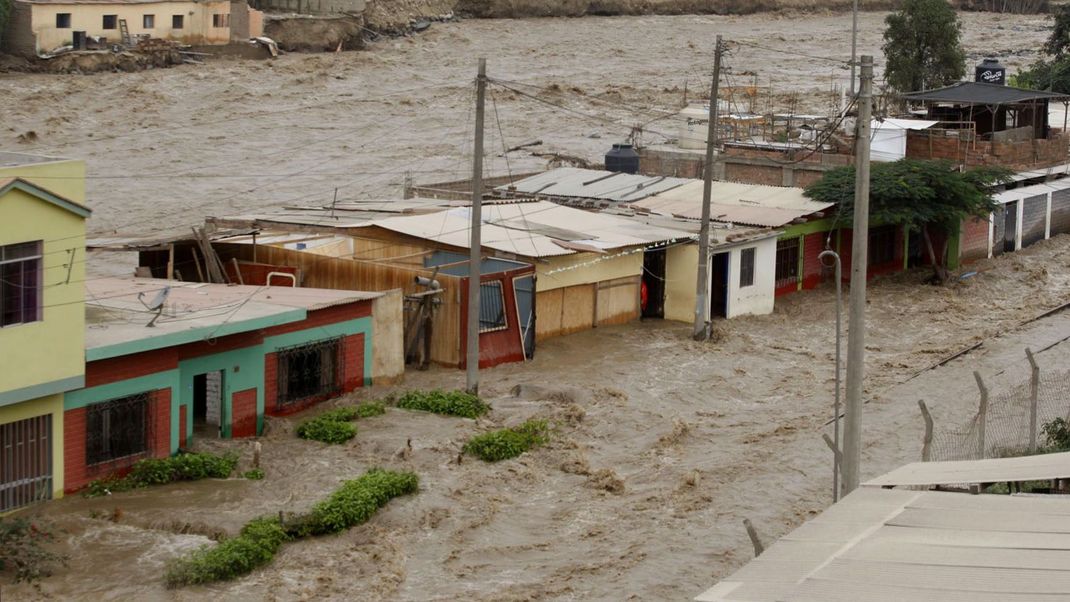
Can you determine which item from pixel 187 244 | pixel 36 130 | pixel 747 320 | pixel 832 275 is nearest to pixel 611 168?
pixel 832 275

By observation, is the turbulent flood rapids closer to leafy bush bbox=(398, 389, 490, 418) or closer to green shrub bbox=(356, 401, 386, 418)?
green shrub bbox=(356, 401, 386, 418)

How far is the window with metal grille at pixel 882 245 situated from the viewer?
3581cm

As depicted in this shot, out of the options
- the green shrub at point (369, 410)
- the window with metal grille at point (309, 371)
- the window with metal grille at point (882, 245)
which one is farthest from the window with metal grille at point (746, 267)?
the green shrub at point (369, 410)

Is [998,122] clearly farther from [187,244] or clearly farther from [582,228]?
[187,244]

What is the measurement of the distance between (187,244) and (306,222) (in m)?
3.17

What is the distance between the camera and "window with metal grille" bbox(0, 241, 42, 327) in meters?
17.6

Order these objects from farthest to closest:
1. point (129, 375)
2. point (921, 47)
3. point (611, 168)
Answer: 1. point (921, 47)
2. point (611, 168)
3. point (129, 375)

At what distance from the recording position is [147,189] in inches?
1652

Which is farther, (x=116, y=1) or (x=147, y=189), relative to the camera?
(x=116, y=1)

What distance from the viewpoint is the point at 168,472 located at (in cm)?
1917

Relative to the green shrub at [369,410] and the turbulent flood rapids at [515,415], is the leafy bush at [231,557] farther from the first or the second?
the green shrub at [369,410]

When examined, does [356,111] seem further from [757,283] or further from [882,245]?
[757,283]

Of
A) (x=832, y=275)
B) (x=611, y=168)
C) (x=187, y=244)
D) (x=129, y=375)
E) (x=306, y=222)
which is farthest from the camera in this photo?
(x=611, y=168)

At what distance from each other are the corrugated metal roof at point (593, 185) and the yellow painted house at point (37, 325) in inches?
704
